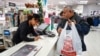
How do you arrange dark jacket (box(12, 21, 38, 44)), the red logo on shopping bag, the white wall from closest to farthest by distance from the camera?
the red logo on shopping bag → dark jacket (box(12, 21, 38, 44)) → the white wall

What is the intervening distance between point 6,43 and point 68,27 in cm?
242

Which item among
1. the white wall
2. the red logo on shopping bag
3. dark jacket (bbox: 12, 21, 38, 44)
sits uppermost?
dark jacket (bbox: 12, 21, 38, 44)

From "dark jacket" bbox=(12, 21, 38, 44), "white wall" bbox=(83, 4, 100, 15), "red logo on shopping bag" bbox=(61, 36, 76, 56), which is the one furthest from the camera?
"white wall" bbox=(83, 4, 100, 15)

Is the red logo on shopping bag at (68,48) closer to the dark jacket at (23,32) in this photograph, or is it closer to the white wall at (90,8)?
the dark jacket at (23,32)

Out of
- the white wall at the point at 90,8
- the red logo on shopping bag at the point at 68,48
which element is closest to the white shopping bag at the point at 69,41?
the red logo on shopping bag at the point at 68,48

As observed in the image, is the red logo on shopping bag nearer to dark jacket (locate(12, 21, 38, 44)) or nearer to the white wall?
dark jacket (locate(12, 21, 38, 44))

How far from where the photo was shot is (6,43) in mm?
4254

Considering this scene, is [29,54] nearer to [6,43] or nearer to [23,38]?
[23,38]

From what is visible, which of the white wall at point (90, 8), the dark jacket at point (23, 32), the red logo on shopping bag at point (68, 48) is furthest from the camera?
the white wall at point (90, 8)

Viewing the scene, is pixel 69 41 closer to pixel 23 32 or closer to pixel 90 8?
pixel 23 32

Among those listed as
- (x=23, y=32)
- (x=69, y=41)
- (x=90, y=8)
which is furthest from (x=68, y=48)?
(x=90, y=8)

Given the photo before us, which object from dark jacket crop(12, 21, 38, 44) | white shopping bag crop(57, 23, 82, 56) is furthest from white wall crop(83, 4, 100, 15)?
white shopping bag crop(57, 23, 82, 56)

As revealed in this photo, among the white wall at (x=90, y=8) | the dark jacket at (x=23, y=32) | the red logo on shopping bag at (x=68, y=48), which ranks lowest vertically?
the white wall at (x=90, y=8)

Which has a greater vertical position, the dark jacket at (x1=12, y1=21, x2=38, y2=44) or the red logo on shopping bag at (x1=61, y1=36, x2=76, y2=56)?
the dark jacket at (x1=12, y1=21, x2=38, y2=44)
